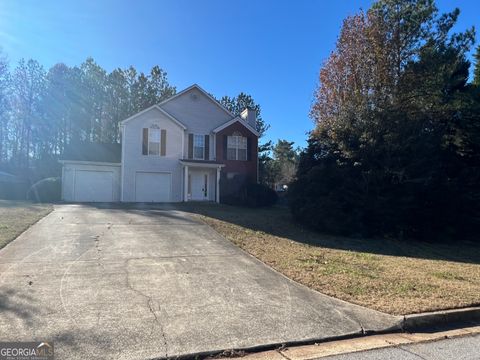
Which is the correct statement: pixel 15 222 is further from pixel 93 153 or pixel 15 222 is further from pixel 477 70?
pixel 477 70

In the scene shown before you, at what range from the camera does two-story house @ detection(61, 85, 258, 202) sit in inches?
1005

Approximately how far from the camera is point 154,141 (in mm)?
26156

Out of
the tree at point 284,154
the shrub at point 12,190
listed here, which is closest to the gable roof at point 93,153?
the shrub at point 12,190

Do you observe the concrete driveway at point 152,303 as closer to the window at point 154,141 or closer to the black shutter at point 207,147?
the window at point 154,141

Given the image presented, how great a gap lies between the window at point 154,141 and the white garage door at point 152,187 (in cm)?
142

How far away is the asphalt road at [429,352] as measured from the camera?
16.1 feet

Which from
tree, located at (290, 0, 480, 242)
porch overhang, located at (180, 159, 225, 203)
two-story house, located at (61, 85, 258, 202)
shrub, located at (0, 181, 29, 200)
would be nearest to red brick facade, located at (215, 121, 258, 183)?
two-story house, located at (61, 85, 258, 202)

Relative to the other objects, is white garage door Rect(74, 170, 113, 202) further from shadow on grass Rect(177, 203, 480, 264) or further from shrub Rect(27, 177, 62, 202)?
shadow on grass Rect(177, 203, 480, 264)

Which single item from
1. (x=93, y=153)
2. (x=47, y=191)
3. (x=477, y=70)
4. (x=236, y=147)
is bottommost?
(x=47, y=191)

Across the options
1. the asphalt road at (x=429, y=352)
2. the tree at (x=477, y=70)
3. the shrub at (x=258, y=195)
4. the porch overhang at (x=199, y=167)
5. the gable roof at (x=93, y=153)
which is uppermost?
the tree at (x=477, y=70)

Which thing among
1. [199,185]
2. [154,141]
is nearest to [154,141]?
[154,141]

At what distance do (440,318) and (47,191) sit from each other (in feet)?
78.8

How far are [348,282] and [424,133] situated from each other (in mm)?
11473

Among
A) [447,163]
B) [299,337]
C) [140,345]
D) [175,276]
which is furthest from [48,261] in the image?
[447,163]
